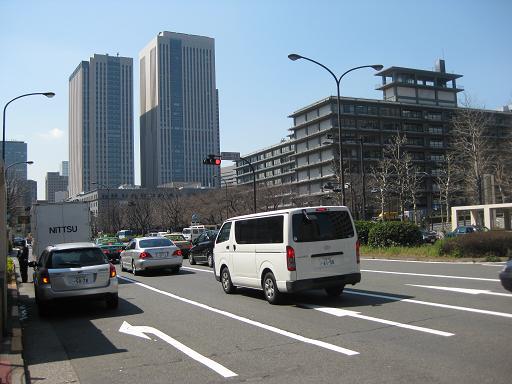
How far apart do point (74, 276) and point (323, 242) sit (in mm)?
5627

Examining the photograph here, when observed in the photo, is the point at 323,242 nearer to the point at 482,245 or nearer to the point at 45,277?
the point at 45,277

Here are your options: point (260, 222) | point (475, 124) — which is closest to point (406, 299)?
point (260, 222)

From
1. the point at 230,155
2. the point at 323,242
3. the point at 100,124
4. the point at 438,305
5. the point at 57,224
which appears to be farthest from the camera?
the point at 100,124

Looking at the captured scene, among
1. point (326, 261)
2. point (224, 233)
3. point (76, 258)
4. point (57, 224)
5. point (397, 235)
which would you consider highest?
point (57, 224)

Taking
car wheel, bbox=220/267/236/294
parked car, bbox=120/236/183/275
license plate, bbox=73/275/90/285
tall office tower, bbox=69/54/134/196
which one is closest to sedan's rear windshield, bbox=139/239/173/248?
parked car, bbox=120/236/183/275

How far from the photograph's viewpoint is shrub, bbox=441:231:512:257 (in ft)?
66.8

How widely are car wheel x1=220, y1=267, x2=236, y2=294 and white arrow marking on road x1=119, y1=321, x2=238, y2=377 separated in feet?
12.8

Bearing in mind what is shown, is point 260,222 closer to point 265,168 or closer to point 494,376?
point 494,376

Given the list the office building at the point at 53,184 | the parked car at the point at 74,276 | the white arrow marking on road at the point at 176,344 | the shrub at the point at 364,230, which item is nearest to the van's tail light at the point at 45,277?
the parked car at the point at 74,276

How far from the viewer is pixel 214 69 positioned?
14462cm

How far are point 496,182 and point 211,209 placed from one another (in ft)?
150

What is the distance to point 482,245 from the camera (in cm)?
2061

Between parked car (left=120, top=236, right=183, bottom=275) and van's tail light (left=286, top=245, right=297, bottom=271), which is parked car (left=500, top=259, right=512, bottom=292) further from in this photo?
parked car (left=120, top=236, right=183, bottom=275)

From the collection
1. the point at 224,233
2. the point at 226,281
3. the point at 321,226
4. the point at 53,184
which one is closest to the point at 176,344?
the point at 321,226
